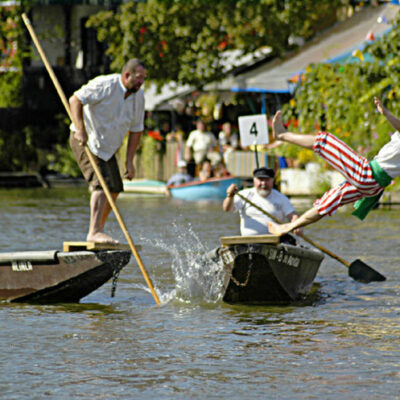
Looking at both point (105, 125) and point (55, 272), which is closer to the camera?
point (55, 272)

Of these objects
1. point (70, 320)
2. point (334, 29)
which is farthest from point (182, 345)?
point (334, 29)

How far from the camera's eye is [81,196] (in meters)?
28.0

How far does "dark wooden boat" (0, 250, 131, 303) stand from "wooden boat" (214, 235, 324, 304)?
100 cm

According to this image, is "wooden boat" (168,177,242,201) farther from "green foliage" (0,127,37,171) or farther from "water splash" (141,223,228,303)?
"water splash" (141,223,228,303)

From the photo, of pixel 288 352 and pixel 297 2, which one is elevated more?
pixel 297 2

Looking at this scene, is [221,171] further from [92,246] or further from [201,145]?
[92,246]

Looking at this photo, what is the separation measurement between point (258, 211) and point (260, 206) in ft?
0.30

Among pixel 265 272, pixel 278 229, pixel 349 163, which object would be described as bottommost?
pixel 265 272

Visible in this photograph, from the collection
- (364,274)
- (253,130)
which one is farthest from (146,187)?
(364,274)

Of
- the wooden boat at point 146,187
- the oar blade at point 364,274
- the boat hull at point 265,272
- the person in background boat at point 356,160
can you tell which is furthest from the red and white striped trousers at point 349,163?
the wooden boat at point 146,187

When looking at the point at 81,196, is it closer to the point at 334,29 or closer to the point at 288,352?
the point at 334,29

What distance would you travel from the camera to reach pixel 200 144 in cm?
2903

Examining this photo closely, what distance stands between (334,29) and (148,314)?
2208cm

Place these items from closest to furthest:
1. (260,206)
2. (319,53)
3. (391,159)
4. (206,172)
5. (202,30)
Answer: (391,159) < (260,206) < (206,172) < (319,53) < (202,30)
